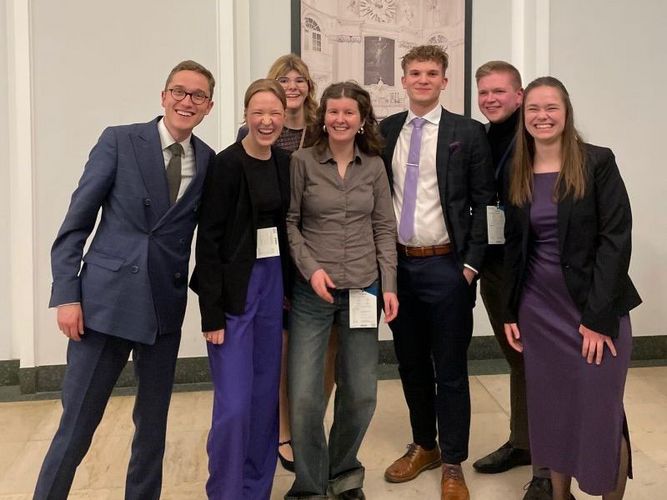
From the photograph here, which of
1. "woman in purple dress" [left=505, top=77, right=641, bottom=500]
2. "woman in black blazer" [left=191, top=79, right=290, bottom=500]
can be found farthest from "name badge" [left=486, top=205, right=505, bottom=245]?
"woman in black blazer" [left=191, top=79, right=290, bottom=500]

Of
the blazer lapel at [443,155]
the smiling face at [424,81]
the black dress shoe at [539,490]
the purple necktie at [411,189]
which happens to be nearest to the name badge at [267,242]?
the purple necktie at [411,189]

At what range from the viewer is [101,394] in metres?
2.04

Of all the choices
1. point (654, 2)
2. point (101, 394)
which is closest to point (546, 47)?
point (654, 2)

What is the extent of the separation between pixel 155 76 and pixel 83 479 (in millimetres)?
2377

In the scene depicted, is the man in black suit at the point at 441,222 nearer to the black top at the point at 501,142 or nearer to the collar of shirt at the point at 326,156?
the black top at the point at 501,142

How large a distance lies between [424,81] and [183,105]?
3.16 feet

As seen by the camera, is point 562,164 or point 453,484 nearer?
point 562,164

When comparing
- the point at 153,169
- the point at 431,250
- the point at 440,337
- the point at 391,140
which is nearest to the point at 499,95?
the point at 391,140

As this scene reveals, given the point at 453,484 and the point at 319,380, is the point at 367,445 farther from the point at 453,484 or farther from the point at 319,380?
the point at 319,380

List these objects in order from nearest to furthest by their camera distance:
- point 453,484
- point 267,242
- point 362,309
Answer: point 267,242 → point 362,309 → point 453,484

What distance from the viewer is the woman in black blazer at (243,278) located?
2.11 metres

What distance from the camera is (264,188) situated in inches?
85.2

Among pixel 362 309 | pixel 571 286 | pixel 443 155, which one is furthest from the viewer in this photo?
pixel 443 155

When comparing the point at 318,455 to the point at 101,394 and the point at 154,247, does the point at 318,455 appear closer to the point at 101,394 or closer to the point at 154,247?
the point at 101,394
